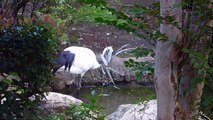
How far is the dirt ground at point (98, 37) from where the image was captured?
361 inches

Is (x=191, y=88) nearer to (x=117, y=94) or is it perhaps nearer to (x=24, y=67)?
(x=24, y=67)

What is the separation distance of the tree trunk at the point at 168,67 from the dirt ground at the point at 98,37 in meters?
7.03

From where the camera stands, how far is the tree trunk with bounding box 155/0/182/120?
1.81m

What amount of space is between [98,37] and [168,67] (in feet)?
25.6

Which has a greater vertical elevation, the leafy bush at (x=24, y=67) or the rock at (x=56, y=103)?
the leafy bush at (x=24, y=67)

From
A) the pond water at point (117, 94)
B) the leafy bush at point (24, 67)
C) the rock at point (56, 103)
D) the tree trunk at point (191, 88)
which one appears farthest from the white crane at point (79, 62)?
the tree trunk at point (191, 88)

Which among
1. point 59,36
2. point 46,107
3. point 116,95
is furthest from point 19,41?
point 59,36

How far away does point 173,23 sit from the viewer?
1727mm

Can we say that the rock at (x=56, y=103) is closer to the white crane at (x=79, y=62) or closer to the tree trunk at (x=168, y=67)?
the white crane at (x=79, y=62)

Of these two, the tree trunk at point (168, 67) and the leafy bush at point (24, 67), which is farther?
the leafy bush at point (24, 67)

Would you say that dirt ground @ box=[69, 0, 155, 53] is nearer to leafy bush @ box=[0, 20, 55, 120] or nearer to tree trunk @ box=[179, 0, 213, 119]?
leafy bush @ box=[0, 20, 55, 120]

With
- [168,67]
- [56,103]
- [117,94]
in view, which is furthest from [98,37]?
[168,67]

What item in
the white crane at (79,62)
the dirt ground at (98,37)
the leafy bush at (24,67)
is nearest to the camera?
the leafy bush at (24,67)

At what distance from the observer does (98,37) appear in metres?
9.61
